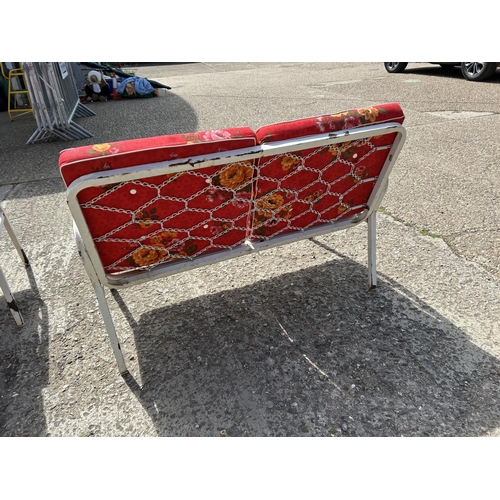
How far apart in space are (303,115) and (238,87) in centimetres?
376

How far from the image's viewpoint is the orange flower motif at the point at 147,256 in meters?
1.98

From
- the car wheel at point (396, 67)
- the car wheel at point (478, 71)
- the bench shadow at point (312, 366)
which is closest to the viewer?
the bench shadow at point (312, 366)

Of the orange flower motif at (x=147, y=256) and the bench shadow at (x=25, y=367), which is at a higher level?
the orange flower motif at (x=147, y=256)

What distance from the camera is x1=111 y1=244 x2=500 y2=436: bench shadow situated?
179 centimetres

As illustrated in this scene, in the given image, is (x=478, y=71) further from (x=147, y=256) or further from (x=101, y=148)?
(x=101, y=148)

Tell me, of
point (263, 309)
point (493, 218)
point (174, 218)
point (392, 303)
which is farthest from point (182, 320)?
point (493, 218)

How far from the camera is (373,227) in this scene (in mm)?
2531

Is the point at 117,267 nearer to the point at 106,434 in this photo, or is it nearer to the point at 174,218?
the point at 174,218

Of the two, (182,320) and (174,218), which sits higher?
(174,218)

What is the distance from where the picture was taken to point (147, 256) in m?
2.02

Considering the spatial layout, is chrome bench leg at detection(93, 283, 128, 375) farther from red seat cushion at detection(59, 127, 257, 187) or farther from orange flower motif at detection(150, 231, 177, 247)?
red seat cushion at detection(59, 127, 257, 187)

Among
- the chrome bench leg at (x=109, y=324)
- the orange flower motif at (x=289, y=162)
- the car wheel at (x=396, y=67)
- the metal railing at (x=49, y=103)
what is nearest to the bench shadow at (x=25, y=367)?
the chrome bench leg at (x=109, y=324)

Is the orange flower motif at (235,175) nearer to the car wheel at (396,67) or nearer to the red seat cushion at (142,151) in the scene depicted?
the red seat cushion at (142,151)

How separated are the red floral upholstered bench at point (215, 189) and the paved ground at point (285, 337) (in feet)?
1.13
